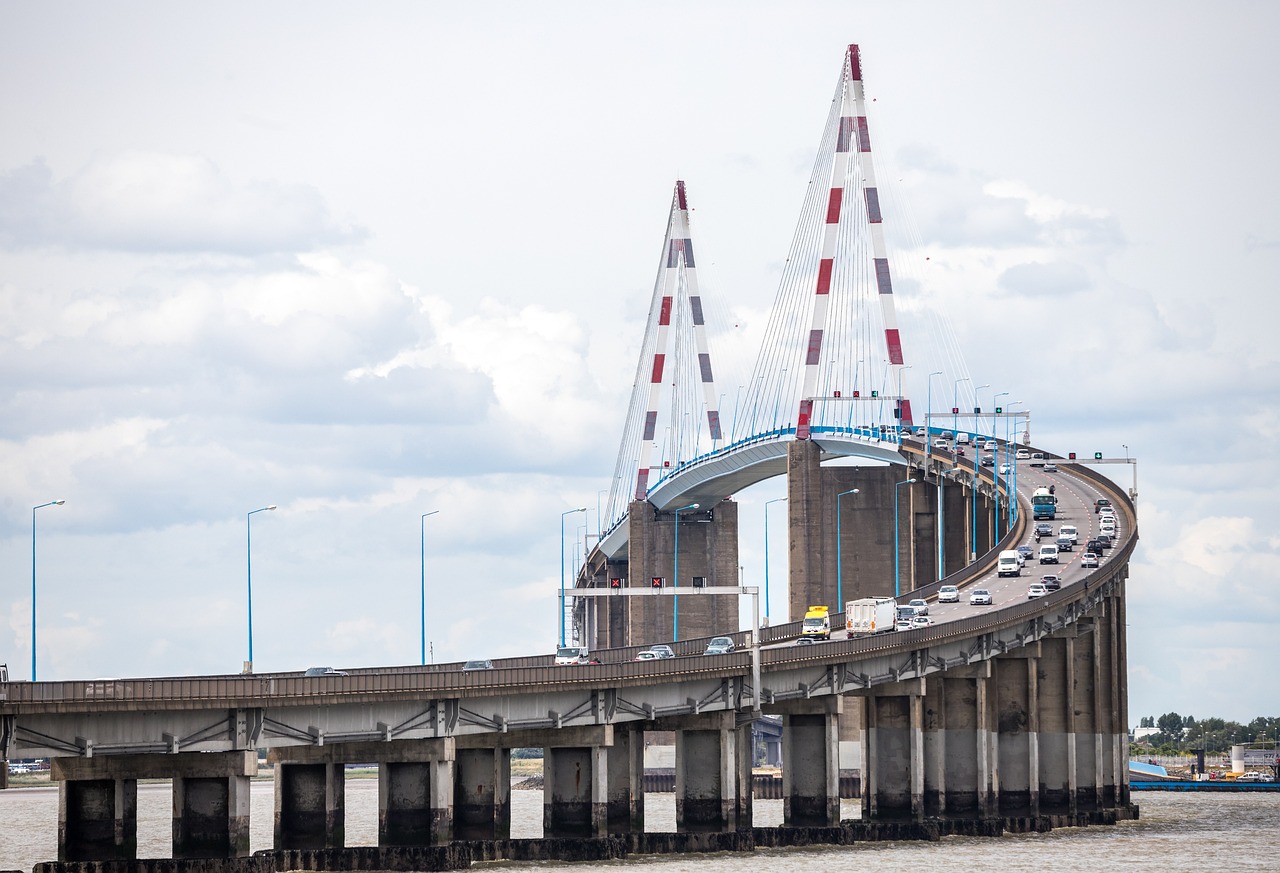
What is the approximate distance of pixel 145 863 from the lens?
6588cm

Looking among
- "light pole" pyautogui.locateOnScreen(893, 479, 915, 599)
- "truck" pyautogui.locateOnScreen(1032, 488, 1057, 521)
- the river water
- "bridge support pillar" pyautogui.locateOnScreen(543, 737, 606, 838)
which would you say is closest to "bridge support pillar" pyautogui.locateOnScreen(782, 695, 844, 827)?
the river water

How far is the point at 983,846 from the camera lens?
3526 inches

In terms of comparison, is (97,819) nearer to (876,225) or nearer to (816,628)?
(816,628)

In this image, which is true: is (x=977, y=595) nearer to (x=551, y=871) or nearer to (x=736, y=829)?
(x=736, y=829)

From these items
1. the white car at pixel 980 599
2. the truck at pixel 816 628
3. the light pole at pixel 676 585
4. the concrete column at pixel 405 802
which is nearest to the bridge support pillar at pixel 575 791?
the concrete column at pixel 405 802

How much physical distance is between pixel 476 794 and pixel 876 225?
8051cm

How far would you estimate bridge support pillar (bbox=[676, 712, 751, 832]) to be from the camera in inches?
3334

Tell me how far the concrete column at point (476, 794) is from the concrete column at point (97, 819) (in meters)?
15.4

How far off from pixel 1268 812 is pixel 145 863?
246 feet

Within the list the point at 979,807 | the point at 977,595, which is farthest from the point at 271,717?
the point at 977,595

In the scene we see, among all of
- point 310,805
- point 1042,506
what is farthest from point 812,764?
point 1042,506

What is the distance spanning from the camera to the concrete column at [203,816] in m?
67.1

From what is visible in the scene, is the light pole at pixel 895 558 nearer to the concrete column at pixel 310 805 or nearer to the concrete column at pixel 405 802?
the concrete column at pixel 310 805

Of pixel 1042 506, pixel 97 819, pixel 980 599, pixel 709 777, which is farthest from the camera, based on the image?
pixel 1042 506
